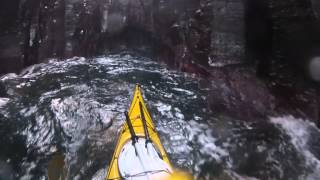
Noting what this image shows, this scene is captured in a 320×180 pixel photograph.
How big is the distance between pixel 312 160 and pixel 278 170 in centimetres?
78

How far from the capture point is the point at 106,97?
33.6 feet

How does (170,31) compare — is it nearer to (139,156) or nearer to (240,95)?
(240,95)

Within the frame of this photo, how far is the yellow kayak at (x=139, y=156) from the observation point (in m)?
7.00

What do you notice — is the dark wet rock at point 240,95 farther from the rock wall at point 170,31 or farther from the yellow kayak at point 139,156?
the yellow kayak at point 139,156

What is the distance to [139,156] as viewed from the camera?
286 inches

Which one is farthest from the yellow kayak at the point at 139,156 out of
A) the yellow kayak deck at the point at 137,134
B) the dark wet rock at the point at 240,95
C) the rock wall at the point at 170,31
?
the rock wall at the point at 170,31

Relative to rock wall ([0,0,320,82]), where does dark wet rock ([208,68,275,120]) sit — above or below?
below

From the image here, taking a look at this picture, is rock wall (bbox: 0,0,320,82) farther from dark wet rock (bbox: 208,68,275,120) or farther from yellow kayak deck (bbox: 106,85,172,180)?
yellow kayak deck (bbox: 106,85,172,180)

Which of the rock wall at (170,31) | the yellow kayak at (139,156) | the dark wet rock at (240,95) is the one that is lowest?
the yellow kayak at (139,156)

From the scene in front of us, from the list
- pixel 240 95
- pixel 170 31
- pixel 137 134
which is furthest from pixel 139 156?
pixel 170 31

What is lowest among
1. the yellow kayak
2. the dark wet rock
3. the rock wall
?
the yellow kayak

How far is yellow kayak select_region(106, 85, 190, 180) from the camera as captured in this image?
7000 millimetres

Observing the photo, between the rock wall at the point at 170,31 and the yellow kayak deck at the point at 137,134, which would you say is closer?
the yellow kayak deck at the point at 137,134

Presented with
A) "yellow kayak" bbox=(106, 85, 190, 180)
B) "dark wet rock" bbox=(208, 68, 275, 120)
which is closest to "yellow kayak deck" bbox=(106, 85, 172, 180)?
"yellow kayak" bbox=(106, 85, 190, 180)
